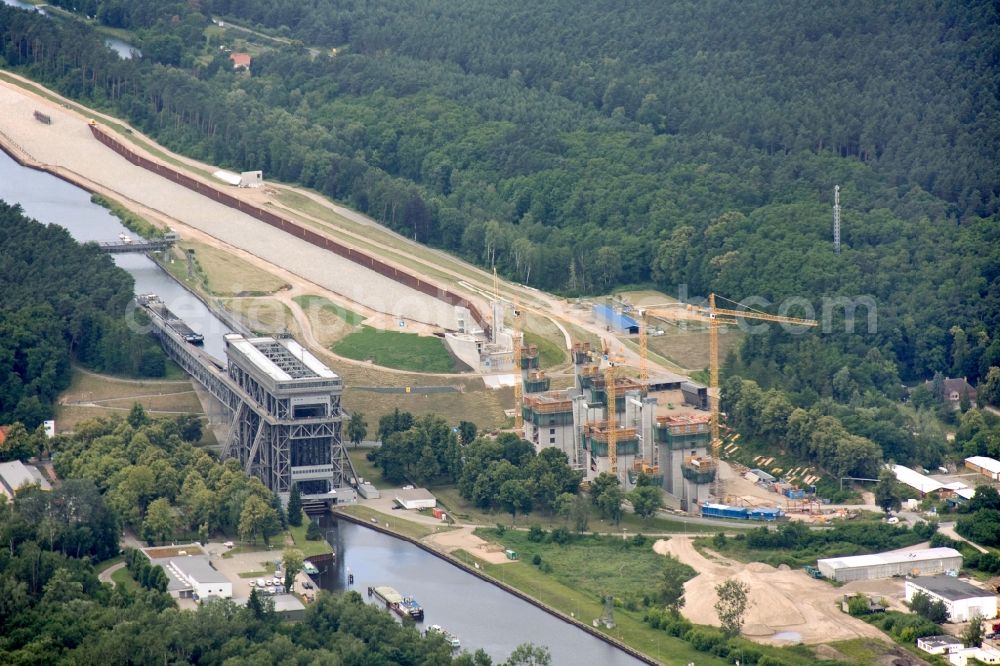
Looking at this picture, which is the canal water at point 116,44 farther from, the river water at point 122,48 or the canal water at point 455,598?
the canal water at point 455,598

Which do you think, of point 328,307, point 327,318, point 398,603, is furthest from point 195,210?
point 398,603

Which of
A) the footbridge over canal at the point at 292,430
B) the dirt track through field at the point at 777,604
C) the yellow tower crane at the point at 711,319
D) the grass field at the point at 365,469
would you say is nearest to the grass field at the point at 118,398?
the footbridge over canal at the point at 292,430

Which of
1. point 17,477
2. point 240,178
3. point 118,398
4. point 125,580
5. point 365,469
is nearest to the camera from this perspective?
point 125,580

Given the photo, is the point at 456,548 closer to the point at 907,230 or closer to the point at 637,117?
the point at 907,230

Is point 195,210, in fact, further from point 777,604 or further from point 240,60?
point 777,604

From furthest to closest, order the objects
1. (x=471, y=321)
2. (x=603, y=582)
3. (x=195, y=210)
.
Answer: (x=195, y=210)
(x=471, y=321)
(x=603, y=582)

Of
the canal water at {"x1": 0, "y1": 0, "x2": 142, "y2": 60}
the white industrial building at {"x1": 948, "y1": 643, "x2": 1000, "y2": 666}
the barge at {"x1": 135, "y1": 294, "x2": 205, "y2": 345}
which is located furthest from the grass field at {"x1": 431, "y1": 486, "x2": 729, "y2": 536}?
the canal water at {"x1": 0, "y1": 0, "x2": 142, "y2": 60}

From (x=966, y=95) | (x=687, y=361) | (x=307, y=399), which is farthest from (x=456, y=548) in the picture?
(x=966, y=95)
